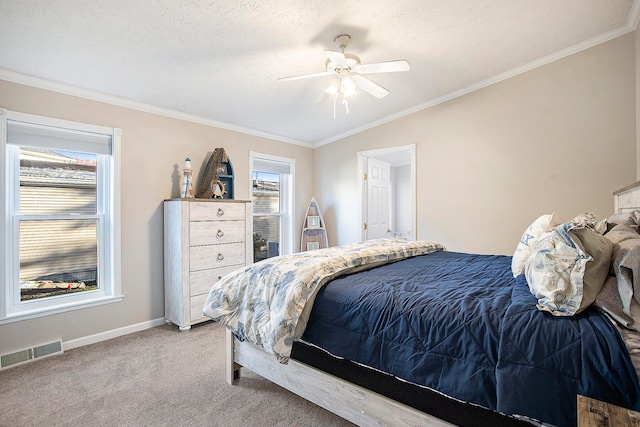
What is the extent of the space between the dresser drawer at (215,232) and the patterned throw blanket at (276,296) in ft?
4.26

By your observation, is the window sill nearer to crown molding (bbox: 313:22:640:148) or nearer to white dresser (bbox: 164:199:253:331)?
white dresser (bbox: 164:199:253:331)

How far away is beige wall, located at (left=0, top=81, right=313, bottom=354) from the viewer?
2537 millimetres

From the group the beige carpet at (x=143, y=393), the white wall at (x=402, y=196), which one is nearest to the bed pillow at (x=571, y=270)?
the beige carpet at (x=143, y=393)

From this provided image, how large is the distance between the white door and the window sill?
3.20 metres

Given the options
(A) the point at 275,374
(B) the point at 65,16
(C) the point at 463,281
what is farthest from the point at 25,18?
(C) the point at 463,281

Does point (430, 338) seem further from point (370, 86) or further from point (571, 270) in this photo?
point (370, 86)

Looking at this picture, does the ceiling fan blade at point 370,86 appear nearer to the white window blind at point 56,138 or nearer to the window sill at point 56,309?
the white window blind at point 56,138

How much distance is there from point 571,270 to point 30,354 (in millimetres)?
3513

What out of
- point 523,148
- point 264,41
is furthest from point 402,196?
point 264,41

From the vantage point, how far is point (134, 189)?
122 inches

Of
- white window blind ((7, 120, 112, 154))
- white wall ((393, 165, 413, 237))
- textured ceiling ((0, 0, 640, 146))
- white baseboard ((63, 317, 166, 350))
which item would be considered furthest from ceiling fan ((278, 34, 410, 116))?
white wall ((393, 165, 413, 237))

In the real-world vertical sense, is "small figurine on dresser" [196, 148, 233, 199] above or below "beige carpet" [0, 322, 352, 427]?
above

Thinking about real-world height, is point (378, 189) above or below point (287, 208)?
above

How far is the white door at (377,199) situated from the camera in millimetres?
4656
